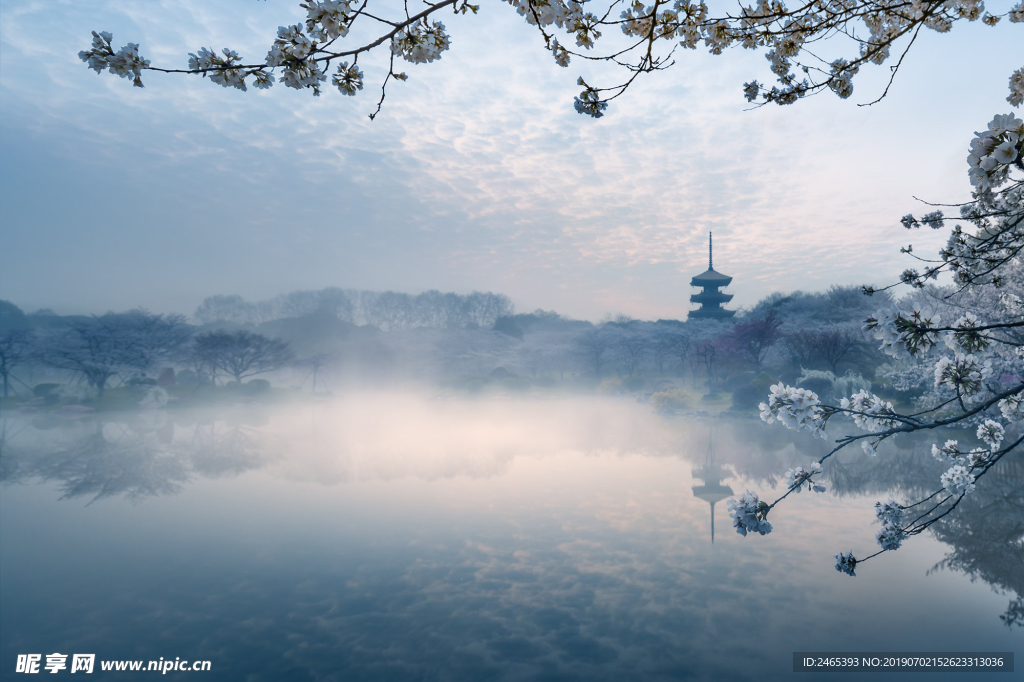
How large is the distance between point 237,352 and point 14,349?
1289 cm

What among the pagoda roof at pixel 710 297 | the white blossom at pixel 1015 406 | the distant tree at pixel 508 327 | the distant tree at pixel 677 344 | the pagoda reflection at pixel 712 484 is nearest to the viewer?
the white blossom at pixel 1015 406

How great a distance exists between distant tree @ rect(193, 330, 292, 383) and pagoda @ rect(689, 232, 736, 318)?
38233mm

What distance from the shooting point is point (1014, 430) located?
1366 cm

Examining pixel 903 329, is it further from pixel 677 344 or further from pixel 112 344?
pixel 112 344

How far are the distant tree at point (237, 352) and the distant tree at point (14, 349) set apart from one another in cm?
929

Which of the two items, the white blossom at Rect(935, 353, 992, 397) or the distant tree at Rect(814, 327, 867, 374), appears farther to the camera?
the distant tree at Rect(814, 327, 867, 374)

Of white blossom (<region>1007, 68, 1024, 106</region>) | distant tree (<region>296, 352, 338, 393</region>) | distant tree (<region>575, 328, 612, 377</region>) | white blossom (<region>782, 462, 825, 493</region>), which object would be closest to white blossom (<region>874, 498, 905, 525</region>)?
white blossom (<region>782, 462, 825, 493</region>)

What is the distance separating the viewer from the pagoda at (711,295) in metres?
44.9

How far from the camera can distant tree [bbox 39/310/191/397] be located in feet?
91.7

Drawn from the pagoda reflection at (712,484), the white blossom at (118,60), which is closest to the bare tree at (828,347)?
the pagoda reflection at (712,484)

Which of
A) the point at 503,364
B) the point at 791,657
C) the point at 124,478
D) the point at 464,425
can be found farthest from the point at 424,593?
the point at 503,364

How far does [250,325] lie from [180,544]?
47587 millimetres

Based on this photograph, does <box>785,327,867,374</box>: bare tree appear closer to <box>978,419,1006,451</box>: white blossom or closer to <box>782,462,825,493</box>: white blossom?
<box>978,419,1006,451</box>: white blossom

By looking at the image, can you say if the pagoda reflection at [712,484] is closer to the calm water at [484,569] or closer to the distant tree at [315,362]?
the calm water at [484,569]
